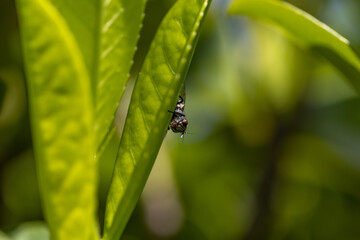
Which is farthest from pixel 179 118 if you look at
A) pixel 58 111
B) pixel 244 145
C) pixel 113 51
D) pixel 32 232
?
pixel 58 111

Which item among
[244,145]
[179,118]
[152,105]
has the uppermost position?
[152,105]

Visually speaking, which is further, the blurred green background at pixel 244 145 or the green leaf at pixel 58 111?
the blurred green background at pixel 244 145

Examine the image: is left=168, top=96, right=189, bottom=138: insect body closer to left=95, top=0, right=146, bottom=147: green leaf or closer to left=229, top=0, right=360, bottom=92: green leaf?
left=229, top=0, right=360, bottom=92: green leaf

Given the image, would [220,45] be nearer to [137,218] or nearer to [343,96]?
[343,96]

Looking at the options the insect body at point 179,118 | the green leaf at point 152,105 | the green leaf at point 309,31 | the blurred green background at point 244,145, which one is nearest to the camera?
the green leaf at point 152,105

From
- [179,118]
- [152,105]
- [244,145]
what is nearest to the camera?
[152,105]

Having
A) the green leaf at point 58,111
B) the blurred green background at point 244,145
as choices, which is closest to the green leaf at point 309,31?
the green leaf at point 58,111

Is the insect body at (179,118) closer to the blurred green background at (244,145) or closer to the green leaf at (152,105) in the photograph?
the blurred green background at (244,145)

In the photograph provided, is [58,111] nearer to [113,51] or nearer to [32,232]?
[113,51]

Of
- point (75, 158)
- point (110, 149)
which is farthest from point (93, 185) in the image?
point (110, 149)
